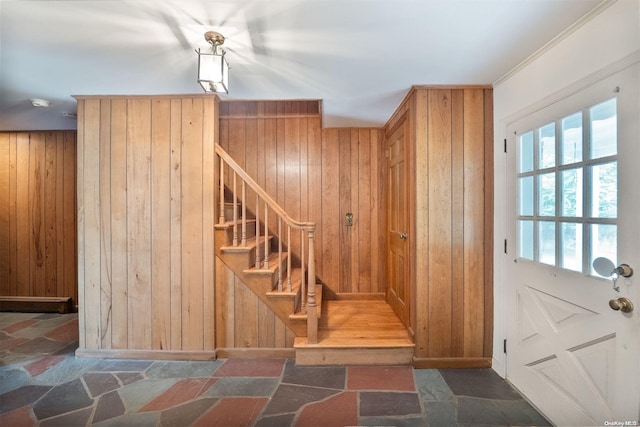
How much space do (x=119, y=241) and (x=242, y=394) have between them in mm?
1663

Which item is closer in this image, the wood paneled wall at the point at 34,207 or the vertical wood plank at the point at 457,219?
the vertical wood plank at the point at 457,219

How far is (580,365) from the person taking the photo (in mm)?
1313

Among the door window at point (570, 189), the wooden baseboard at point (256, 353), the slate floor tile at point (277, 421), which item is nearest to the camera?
the door window at point (570, 189)

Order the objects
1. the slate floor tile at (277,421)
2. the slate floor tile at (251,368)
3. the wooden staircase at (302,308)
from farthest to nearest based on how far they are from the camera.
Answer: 1. the wooden staircase at (302,308)
2. the slate floor tile at (251,368)
3. the slate floor tile at (277,421)

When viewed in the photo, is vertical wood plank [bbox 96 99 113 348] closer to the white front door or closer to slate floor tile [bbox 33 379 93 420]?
Result: slate floor tile [bbox 33 379 93 420]

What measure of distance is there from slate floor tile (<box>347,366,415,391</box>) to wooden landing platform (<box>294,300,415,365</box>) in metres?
0.05

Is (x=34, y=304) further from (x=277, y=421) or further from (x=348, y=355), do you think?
(x=348, y=355)

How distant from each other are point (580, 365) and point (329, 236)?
2.26 metres

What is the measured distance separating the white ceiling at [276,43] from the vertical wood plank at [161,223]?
0.27 metres

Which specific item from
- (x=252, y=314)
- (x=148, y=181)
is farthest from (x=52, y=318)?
(x=252, y=314)

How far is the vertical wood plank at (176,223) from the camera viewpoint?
2.11m

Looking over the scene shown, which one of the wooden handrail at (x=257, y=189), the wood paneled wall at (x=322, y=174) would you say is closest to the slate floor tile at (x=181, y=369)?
the wooden handrail at (x=257, y=189)

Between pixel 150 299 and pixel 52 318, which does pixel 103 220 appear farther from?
pixel 52 318

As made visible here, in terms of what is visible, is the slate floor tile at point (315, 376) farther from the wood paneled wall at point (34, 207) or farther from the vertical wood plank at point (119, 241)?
the wood paneled wall at point (34, 207)
